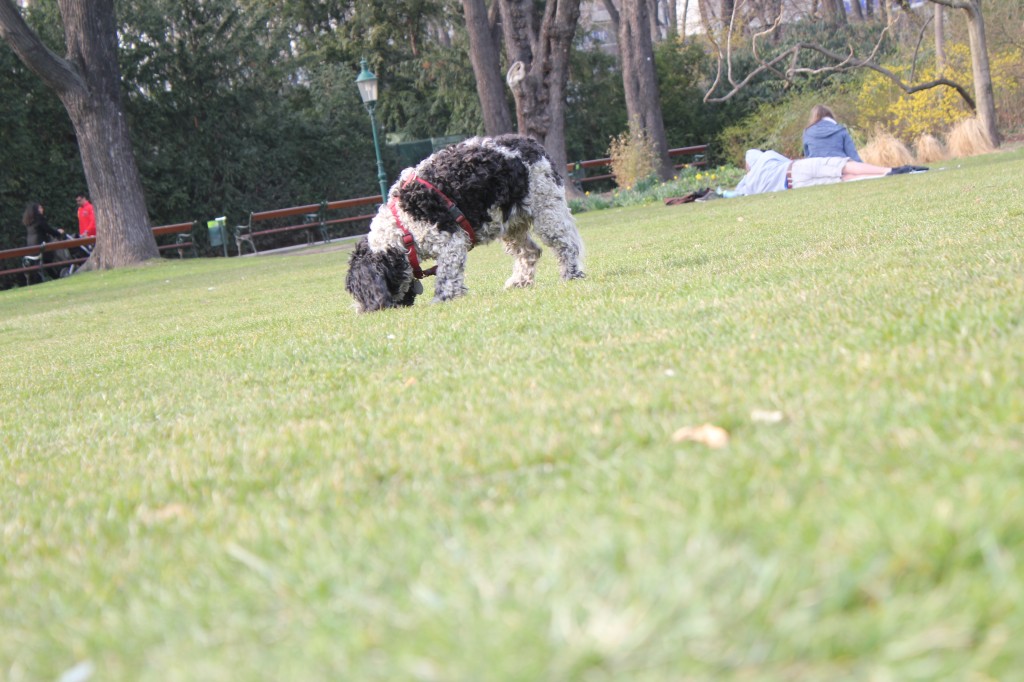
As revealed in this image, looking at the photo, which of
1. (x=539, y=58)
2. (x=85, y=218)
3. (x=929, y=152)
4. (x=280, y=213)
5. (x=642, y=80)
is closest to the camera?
(x=929, y=152)

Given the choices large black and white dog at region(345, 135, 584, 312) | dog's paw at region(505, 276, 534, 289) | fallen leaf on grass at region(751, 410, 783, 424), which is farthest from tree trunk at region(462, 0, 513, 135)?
fallen leaf on grass at region(751, 410, 783, 424)

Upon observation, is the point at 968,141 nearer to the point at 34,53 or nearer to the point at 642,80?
the point at 642,80

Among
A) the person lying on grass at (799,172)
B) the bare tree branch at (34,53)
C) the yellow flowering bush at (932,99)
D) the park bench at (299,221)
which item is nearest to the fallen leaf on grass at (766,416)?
the person lying on grass at (799,172)

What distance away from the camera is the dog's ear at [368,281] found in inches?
281

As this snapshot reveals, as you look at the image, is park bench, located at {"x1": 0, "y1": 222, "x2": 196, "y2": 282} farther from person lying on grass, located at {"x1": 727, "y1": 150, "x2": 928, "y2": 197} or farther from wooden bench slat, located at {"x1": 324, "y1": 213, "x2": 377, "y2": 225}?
person lying on grass, located at {"x1": 727, "y1": 150, "x2": 928, "y2": 197}

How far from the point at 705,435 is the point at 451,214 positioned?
4.99 meters

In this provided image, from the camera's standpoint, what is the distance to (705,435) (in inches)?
92.4

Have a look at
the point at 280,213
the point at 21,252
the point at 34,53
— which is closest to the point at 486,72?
the point at 280,213

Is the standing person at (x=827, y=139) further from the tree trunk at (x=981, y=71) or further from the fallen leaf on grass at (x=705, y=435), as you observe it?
the fallen leaf on grass at (x=705, y=435)

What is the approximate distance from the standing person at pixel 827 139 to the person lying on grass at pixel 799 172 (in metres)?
0.42

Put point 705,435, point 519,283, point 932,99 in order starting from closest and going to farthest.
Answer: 1. point 705,435
2. point 519,283
3. point 932,99

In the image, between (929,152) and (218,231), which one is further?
(218,231)

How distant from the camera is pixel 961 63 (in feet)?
81.5

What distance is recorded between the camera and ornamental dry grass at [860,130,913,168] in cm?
2098
